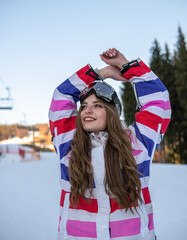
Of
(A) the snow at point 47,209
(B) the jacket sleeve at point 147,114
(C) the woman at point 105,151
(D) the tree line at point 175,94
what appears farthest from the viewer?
(D) the tree line at point 175,94

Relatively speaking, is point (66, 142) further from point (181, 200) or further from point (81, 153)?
point (181, 200)

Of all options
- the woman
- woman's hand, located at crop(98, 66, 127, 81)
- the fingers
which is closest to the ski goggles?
the woman

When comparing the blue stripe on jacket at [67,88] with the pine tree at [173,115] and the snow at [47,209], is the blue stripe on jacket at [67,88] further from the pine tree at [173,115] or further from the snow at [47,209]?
the pine tree at [173,115]

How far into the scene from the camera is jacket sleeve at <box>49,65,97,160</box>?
4.92 ft

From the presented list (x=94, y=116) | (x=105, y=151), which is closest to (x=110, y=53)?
(x=94, y=116)

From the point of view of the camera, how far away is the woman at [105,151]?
1319mm

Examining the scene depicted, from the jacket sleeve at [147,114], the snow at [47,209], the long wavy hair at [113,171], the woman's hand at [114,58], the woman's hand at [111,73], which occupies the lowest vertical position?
the snow at [47,209]

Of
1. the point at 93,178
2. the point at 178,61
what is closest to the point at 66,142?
the point at 93,178

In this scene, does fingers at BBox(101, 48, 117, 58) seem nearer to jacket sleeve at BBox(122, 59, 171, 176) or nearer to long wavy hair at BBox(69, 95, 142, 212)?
jacket sleeve at BBox(122, 59, 171, 176)

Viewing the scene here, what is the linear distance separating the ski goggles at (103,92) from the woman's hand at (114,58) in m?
0.20

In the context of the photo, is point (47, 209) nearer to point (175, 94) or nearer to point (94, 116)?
point (94, 116)

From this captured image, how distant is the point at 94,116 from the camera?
1.48m

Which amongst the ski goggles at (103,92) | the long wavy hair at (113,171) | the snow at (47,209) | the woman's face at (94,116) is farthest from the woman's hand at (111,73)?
the snow at (47,209)

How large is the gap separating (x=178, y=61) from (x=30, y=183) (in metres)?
12.6
